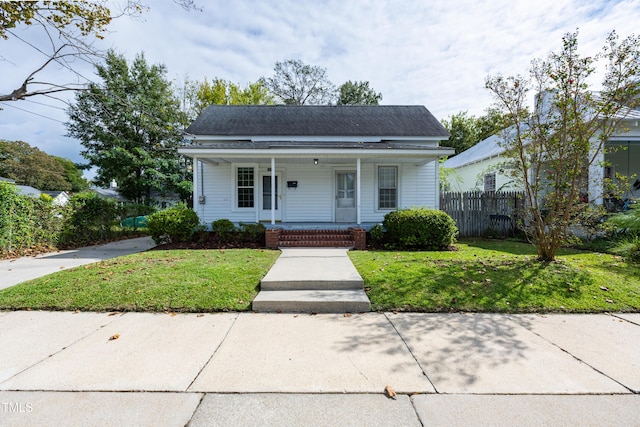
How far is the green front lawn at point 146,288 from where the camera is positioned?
4254mm

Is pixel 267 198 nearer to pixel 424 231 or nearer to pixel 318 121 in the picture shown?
pixel 318 121

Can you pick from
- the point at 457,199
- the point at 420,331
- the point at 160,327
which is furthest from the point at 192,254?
the point at 457,199

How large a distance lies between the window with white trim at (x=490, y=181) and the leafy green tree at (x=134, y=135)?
61.3 feet

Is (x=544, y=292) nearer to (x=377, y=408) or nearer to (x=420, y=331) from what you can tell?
(x=420, y=331)

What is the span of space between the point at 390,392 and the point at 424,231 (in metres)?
6.65

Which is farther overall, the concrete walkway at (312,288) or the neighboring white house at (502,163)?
the neighboring white house at (502,163)

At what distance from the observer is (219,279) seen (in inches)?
201

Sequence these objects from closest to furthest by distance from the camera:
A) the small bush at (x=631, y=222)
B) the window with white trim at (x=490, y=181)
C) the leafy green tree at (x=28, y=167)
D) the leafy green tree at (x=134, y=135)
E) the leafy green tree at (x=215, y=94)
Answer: the small bush at (x=631, y=222) → the window with white trim at (x=490, y=181) → the leafy green tree at (x=134, y=135) → the leafy green tree at (x=215, y=94) → the leafy green tree at (x=28, y=167)

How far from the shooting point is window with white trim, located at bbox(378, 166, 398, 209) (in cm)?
1187

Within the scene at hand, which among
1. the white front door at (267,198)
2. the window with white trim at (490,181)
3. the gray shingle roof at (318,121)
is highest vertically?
the gray shingle roof at (318,121)

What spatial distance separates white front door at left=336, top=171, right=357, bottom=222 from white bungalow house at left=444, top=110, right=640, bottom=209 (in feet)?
16.8

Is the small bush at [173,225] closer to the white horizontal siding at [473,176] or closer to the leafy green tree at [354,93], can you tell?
the white horizontal siding at [473,176]

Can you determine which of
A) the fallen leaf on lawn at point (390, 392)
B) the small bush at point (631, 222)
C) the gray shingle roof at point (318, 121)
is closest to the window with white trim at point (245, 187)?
the gray shingle roof at point (318, 121)

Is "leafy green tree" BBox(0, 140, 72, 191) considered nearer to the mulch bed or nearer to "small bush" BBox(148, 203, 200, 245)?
"small bush" BBox(148, 203, 200, 245)
